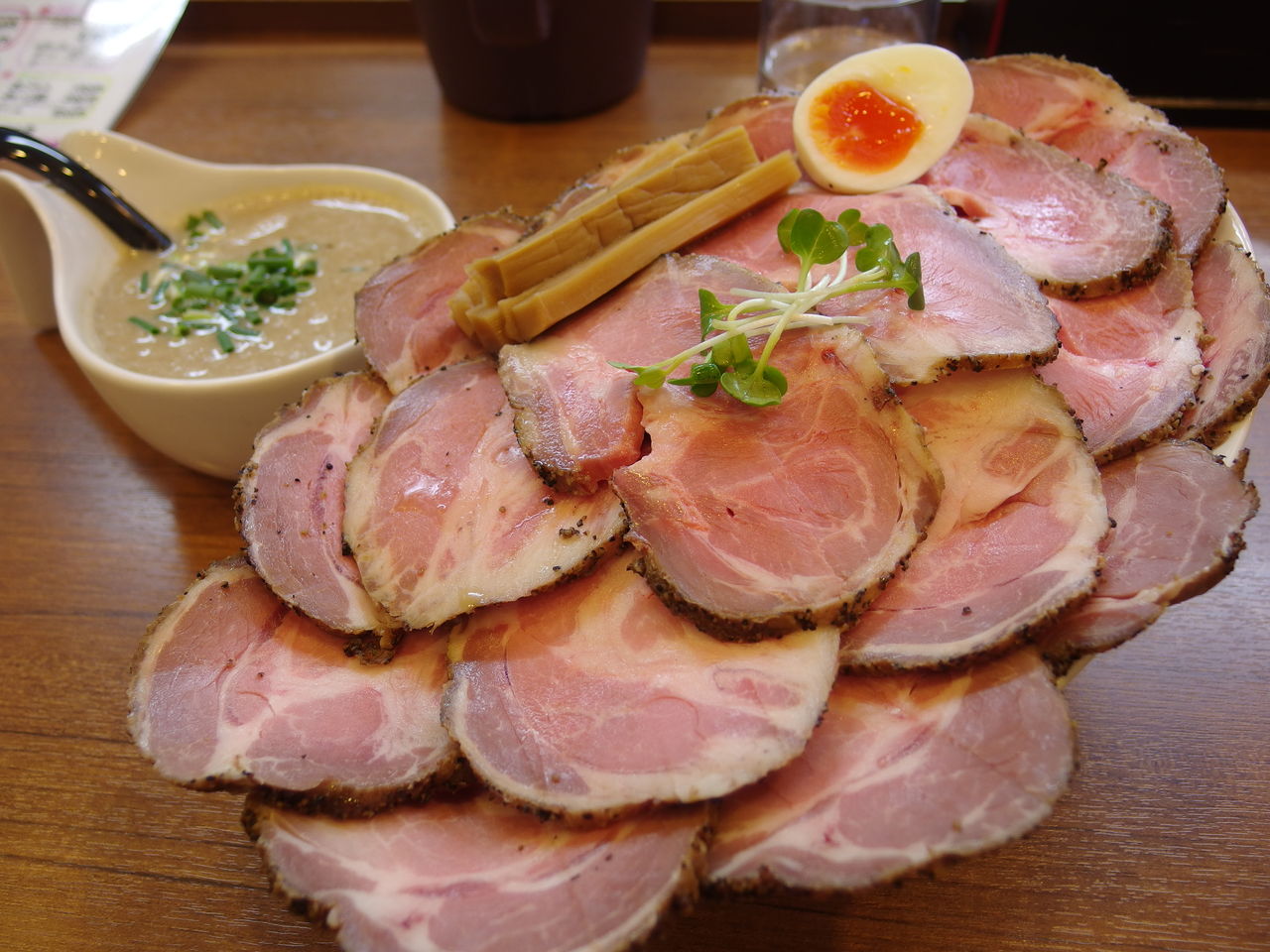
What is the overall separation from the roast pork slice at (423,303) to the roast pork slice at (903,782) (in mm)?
1163

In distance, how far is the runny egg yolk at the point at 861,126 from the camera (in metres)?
2.19

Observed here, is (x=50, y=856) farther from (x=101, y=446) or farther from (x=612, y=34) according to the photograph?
(x=612, y=34)

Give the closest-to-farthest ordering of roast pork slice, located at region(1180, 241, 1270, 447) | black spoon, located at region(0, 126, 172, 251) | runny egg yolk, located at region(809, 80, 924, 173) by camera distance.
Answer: roast pork slice, located at region(1180, 241, 1270, 447), runny egg yolk, located at region(809, 80, 924, 173), black spoon, located at region(0, 126, 172, 251)

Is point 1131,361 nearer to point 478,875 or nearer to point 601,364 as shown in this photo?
point 601,364

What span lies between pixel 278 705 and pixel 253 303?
1330 mm

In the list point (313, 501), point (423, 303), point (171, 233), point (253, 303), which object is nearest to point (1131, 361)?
point (423, 303)

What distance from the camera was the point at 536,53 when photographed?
11.2 ft

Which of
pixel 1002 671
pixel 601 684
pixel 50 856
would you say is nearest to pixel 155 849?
pixel 50 856

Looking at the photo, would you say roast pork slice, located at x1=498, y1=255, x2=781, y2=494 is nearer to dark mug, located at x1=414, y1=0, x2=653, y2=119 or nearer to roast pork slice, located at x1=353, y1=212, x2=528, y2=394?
roast pork slice, located at x1=353, y1=212, x2=528, y2=394

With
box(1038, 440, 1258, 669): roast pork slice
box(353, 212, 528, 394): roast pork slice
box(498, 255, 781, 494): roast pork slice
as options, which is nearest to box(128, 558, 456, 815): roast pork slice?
box(498, 255, 781, 494): roast pork slice

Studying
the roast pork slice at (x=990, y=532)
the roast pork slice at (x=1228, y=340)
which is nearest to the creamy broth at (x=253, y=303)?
the roast pork slice at (x=990, y=532)

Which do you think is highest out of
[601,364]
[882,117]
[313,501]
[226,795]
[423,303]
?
[882,117]

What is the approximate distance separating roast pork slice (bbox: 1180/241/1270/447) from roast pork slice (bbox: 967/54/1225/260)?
0.09 m

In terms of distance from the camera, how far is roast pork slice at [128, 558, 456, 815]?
1.46 meters
